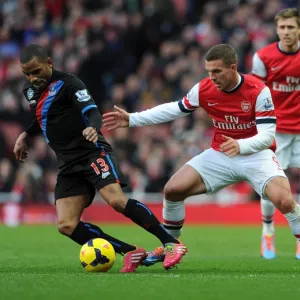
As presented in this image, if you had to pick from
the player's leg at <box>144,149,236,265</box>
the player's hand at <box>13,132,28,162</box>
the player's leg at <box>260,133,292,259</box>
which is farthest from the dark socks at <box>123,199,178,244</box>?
the player's leg at <box>260,133,292,259</box>

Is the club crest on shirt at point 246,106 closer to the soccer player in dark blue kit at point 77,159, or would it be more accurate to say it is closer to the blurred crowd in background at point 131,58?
the soccer player in dark blue kit at point 77,159

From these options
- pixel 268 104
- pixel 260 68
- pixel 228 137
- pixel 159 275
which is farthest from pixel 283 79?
pixel 159 275

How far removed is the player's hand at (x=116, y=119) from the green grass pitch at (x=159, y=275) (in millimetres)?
1383

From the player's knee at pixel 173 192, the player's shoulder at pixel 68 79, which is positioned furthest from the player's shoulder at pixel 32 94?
the player's knee at pixel 173 192

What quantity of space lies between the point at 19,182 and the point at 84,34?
4.03 m

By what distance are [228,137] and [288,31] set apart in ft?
7.71

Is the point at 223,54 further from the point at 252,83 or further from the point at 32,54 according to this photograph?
the point at 32,54

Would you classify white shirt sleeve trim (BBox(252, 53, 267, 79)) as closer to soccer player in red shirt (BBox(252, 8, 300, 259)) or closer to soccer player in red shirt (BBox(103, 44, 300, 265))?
soccer player in red shirt (BBox(252, 8, 300, 259))

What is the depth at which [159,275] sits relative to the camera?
8.31 metres

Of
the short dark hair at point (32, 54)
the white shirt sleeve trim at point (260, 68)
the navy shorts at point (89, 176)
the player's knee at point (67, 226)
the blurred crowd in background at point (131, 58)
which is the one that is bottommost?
the blurred crowd in background at point (131, 58)

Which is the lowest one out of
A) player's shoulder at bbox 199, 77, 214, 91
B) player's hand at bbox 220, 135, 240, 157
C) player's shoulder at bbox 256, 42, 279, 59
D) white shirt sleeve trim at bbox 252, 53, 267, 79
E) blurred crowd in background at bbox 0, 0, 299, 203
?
blurred crowd in background at bbox 0, 0, 299, 203

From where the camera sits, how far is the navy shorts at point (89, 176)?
8867mm

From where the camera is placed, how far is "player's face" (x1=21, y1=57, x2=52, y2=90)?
8859 millimetres

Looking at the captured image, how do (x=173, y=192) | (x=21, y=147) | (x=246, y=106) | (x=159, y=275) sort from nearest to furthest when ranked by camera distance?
1. (x=159, y=275)
2. (x=246, y=106)
3. (x=173, y=192)
4. (x=21, y=147)
